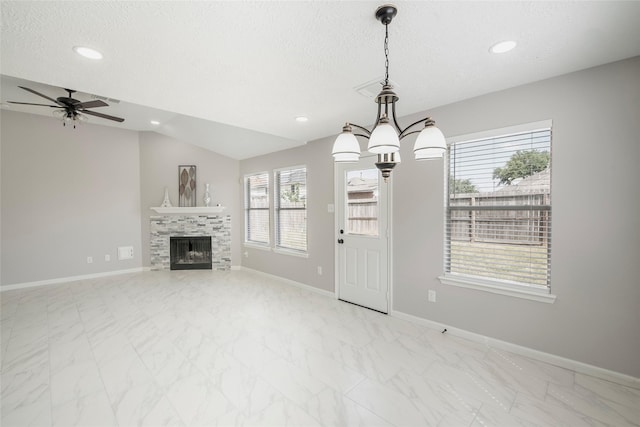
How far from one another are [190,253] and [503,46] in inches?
250

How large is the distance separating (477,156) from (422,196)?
27.5 inches

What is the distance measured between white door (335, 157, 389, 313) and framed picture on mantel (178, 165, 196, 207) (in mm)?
3611

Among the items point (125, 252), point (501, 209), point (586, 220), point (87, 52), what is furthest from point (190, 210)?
point (586, 220)

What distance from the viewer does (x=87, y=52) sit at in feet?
6.46

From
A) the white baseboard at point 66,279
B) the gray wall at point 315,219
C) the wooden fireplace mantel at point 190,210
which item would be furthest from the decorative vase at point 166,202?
the gray wall at point 315,219

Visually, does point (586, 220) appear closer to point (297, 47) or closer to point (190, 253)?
point (297, 47)

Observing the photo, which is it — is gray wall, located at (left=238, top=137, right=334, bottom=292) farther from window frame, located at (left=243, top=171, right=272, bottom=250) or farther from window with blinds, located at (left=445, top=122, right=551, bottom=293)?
window with blinds, located at (left=445, top=122, right=551, bottom=293)

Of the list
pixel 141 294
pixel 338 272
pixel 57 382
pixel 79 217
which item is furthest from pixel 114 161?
pixel 338 272

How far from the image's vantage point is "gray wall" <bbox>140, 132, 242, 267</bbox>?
592cm

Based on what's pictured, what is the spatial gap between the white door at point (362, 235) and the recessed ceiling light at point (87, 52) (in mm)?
2913

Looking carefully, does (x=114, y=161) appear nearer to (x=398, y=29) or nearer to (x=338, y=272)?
(x=338, y=272)

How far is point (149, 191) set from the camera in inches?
234

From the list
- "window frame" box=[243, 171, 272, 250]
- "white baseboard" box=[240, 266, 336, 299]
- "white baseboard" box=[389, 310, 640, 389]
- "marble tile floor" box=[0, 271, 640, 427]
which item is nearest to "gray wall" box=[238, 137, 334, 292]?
"white baseboard" box=[240, 266, 336, 299]

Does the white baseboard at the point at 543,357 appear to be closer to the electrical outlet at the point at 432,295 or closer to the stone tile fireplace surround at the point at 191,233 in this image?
the electrical outlet at the point at 432,295
